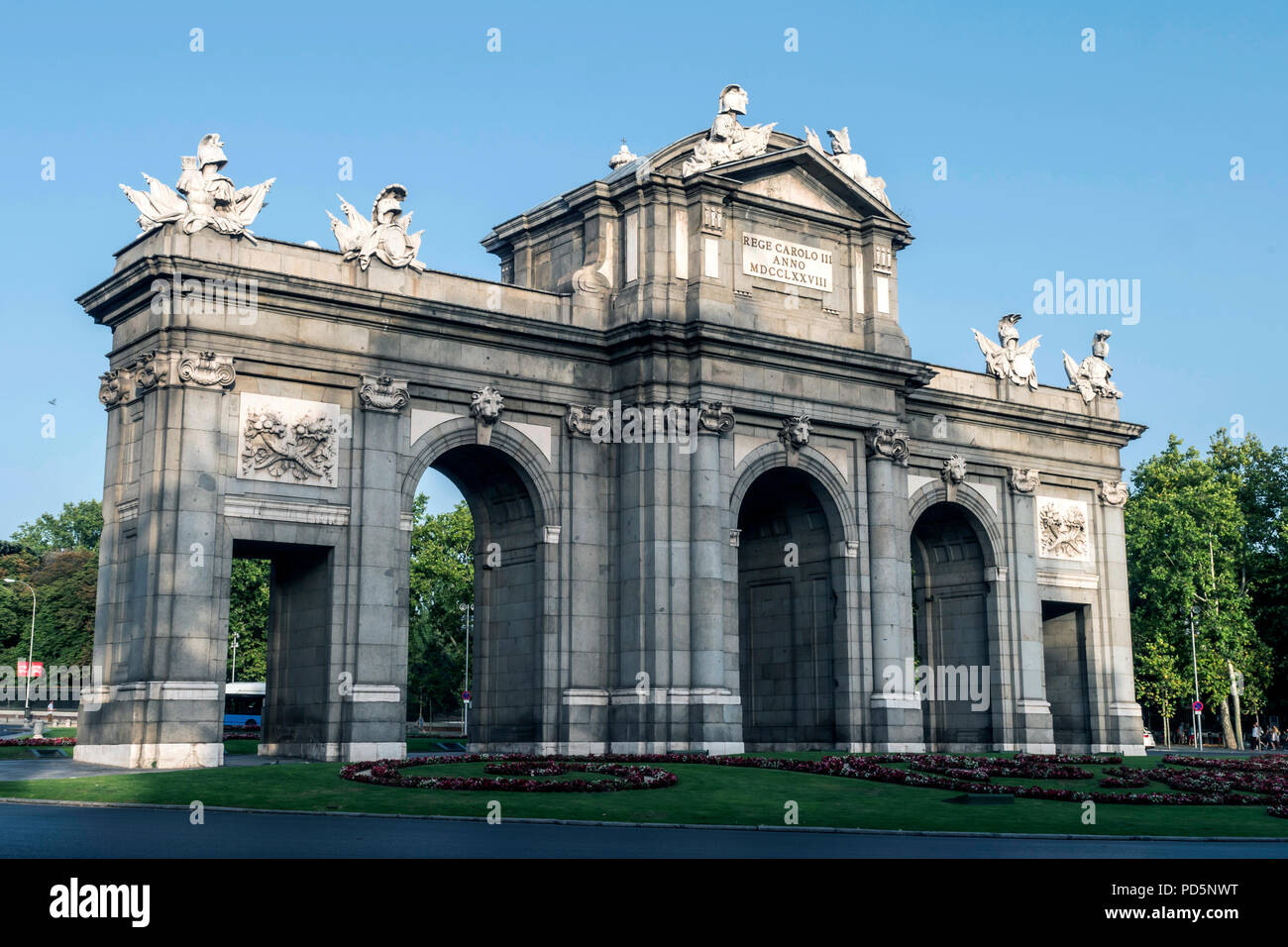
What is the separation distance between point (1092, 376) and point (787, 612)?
68.6 ft

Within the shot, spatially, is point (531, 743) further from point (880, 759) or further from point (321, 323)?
point (321, 323)

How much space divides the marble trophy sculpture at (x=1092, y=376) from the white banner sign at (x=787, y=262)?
57.6 feet

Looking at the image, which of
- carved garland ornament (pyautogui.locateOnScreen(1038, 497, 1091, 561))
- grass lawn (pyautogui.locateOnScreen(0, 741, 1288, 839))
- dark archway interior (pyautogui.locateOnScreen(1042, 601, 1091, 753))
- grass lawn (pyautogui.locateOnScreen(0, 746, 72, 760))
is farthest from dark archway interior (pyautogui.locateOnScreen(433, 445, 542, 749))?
dark archway interior (pyautogui.locateOnScreen(1042, 601, 1091, 753))

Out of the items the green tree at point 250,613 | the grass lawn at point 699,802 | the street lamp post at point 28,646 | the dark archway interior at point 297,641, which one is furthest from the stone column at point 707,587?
the street lamp post at point 28,646

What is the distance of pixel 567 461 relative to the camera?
4900 cm

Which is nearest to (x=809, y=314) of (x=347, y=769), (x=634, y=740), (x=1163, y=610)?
(x=634, y=740)

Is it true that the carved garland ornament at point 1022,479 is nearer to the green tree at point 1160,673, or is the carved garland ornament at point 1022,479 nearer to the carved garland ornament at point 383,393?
the carved garland ornament at point 383,393

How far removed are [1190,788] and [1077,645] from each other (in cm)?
2806

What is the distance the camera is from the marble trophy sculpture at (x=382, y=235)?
45781mm

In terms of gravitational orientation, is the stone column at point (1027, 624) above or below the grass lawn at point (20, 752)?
above

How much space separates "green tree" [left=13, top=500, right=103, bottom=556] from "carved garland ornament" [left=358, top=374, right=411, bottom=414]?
11987cm

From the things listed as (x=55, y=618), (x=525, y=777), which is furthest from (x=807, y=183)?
(x=55, y=618)

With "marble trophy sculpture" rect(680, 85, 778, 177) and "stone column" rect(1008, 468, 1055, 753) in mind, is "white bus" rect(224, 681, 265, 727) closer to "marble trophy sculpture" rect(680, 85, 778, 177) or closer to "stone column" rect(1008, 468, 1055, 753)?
"stone column" rect(1008, 468, 1055, 753)

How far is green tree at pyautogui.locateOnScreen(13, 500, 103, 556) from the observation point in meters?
154
